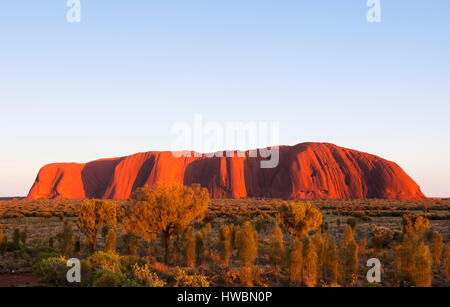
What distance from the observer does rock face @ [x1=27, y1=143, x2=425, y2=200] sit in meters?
100

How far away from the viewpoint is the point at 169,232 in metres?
17.5

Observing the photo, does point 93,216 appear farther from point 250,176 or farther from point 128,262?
point 250,176

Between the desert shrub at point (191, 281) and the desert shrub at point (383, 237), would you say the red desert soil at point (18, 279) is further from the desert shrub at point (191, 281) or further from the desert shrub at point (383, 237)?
the desert shrub at point (383, 237)

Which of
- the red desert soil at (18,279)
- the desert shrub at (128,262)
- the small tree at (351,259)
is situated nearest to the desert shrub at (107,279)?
the desert shrub at (128,262)

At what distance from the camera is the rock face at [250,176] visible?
329ft

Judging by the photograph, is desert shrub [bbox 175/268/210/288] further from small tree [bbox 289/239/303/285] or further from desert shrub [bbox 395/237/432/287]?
desert shrub [bbox 395/237/432/287]

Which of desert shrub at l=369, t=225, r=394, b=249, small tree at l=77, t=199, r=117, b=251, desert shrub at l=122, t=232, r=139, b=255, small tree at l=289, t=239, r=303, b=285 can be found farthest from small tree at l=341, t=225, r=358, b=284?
small tree at l=77, t=199, r=117, b=251

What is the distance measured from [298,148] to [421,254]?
10604 cm

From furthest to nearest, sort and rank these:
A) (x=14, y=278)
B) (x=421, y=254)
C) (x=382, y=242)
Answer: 1. (x=382, y=242)
2. (x=14, y=278)
3. (x=421, y=254)

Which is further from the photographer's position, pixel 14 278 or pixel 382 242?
pixel 382 242

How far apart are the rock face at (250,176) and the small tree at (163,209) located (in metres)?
82.8

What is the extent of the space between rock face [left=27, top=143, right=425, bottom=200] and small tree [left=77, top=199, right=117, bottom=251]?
79.8m

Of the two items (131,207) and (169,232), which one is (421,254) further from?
(131,207)

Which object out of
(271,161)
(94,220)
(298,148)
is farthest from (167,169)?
(94,220)
